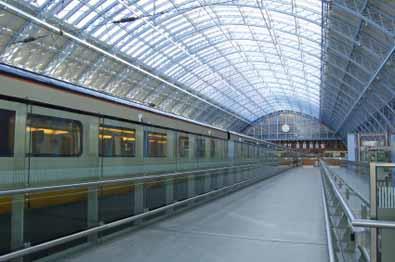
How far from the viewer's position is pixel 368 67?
29859 millimetres

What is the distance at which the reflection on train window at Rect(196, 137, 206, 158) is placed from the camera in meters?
11.2

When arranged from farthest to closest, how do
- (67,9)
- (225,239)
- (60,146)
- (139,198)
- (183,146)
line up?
(67,9), (183,146), (139,198), (225,239), (60,146)

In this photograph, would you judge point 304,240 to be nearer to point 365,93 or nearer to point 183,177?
point 183,177

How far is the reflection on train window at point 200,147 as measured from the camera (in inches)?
441

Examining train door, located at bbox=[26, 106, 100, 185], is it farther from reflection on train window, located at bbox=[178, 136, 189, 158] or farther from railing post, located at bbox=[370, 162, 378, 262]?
railing post, located at bbox=[370, 162, 378, 262]

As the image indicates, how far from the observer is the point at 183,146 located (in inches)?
399

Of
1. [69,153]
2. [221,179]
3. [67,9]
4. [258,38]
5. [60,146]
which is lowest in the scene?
[221,179]

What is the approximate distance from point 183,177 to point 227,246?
3481mm

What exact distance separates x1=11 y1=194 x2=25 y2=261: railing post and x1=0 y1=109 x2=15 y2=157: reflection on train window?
25.1 inches

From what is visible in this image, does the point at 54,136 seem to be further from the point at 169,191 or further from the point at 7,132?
the point at 169,191

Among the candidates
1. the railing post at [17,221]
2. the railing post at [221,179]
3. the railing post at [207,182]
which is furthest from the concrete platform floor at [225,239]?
the railing post at [221,179]

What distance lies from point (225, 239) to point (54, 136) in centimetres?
327

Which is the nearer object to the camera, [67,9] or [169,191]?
[169,191]

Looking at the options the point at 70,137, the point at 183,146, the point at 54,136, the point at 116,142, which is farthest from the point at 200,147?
the point at 54,136
